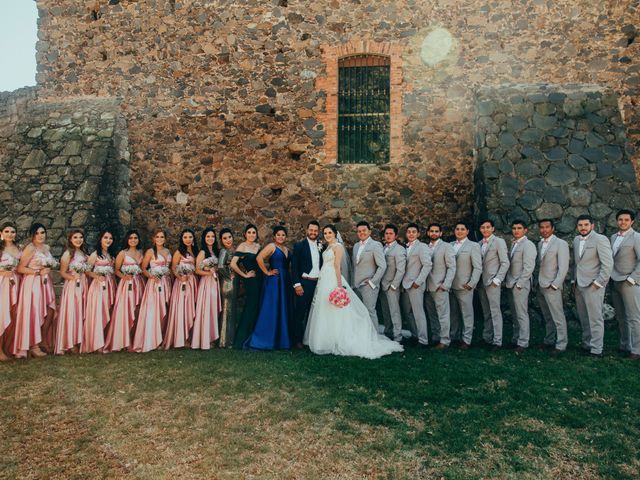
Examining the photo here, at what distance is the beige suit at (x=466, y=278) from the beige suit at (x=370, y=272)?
1007mm

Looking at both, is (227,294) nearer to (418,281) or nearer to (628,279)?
(418,281)

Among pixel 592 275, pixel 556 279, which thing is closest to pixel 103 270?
pixel 556 279

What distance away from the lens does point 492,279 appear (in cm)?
624

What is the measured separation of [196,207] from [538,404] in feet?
22.8

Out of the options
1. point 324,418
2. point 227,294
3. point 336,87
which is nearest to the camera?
point 324,418

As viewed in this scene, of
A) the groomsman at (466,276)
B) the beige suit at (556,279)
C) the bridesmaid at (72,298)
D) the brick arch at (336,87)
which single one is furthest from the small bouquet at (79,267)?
the beige suit at (556,279)

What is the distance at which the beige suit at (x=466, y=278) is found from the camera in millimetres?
6285

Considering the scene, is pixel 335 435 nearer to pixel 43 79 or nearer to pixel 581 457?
pixel 581 457

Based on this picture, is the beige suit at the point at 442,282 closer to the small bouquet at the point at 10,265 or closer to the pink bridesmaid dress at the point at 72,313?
the pink bridesmaid dress at the point at 72,313

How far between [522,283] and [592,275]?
81cm

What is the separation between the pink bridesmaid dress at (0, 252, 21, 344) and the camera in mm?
5816

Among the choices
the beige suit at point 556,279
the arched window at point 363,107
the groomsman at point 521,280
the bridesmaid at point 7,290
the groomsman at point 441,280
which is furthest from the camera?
the arched window at point 363,107

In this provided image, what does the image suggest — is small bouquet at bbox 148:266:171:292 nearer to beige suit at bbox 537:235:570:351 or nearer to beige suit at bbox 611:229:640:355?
beige suit at bbox 537:235:570:351

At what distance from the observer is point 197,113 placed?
927 centimetres
